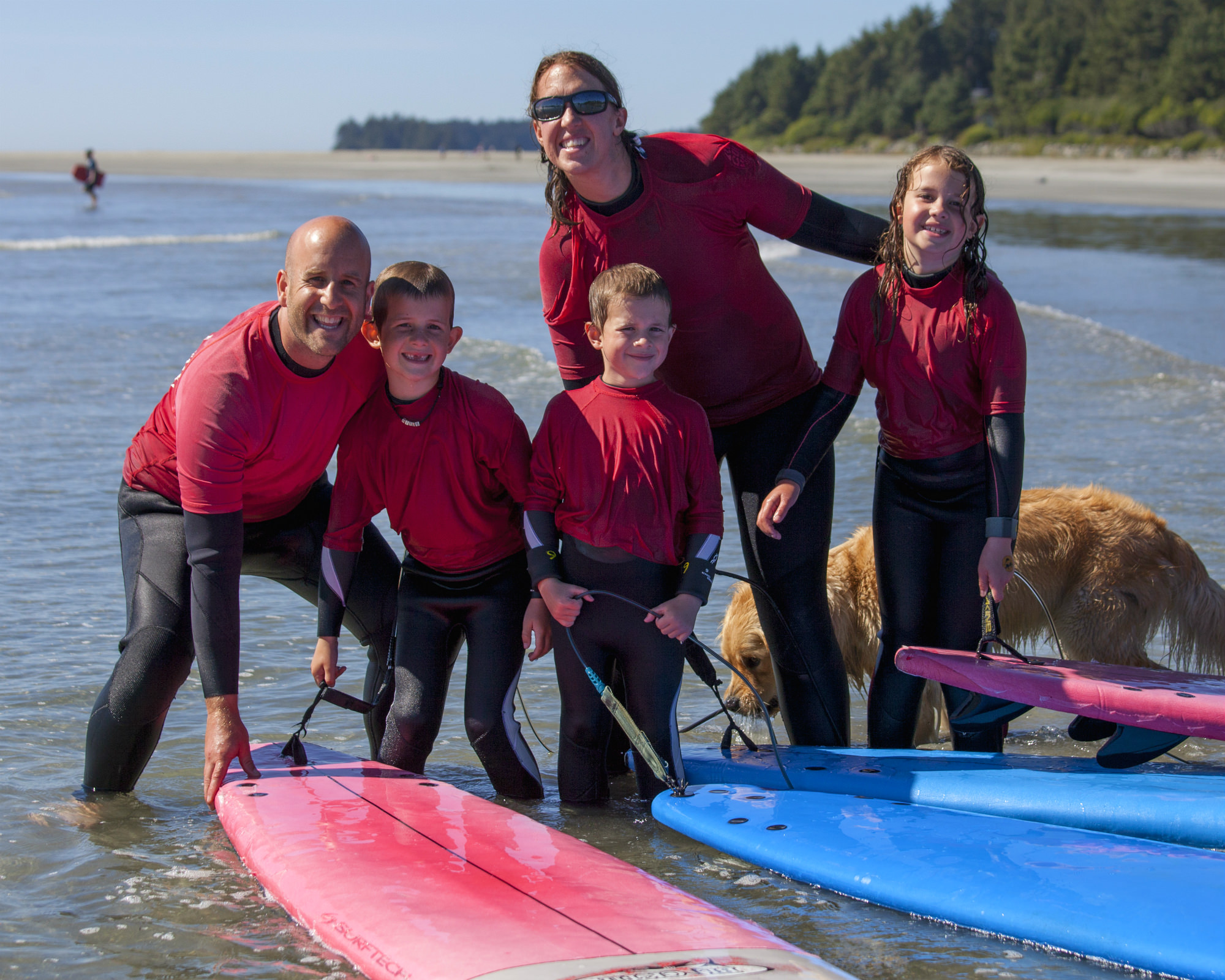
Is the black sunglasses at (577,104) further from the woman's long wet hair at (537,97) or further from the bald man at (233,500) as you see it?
the bald man at (233,500)

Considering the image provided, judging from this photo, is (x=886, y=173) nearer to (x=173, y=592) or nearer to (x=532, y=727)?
(x=532, y=727)

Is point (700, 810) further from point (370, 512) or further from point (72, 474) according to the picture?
point (72, 474)

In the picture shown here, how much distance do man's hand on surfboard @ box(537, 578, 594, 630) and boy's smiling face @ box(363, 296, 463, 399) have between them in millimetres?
699

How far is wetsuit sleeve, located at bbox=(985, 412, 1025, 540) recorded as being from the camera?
11.4 ft

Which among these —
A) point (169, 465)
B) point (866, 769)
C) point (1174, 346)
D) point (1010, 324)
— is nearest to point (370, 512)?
point (169, 465)

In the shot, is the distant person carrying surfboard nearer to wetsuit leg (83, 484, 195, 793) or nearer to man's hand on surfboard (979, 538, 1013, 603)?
wetsuit leg (83, 484, 195, 793)

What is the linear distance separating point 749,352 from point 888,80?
320ft

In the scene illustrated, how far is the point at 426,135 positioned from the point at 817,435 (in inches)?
6374

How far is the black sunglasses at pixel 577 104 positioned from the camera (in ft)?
11.2

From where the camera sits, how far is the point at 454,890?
2893 millimetres

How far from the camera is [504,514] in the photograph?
367 cm

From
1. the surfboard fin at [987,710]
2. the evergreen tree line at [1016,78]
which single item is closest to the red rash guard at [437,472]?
the surfboard fin at [987,710]

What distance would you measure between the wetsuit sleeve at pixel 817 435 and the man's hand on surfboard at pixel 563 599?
75 cm

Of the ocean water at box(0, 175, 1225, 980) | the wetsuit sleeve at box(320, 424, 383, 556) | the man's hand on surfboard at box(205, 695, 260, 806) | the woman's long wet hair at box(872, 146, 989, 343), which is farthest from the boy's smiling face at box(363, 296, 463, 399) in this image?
the ocean water at box(0, 175, 1225, 980)
